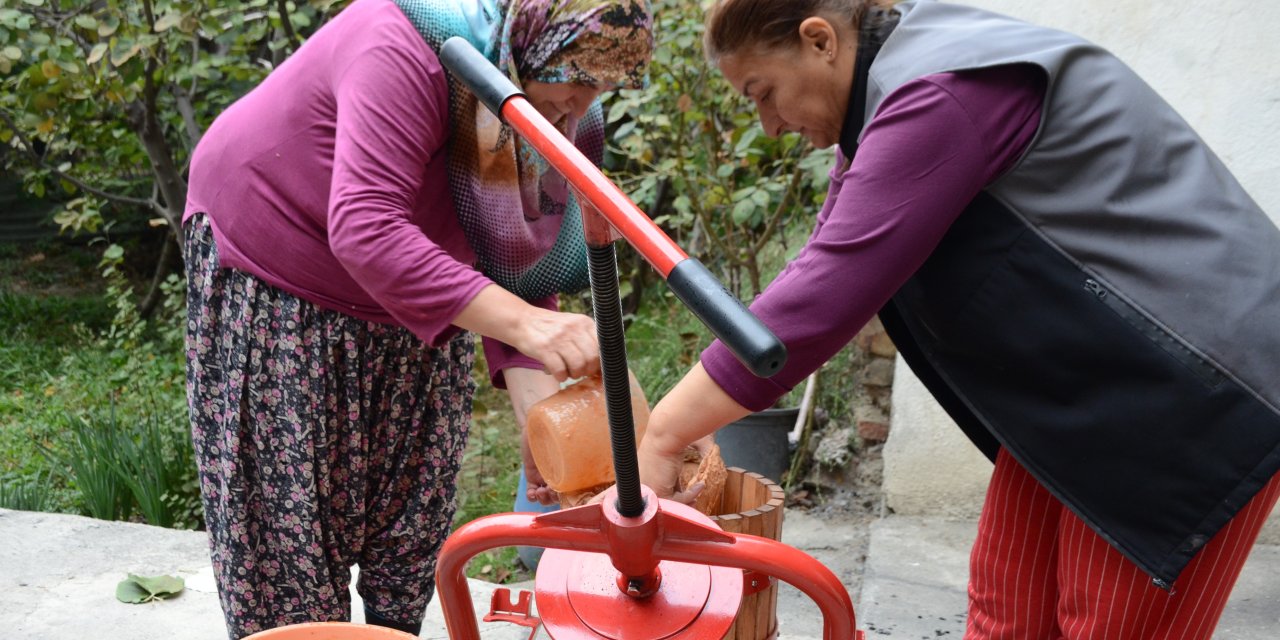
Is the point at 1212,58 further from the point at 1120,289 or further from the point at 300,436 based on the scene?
the point at 300,436

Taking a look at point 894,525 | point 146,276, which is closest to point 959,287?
point 894,525

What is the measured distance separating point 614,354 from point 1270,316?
3.03 ft

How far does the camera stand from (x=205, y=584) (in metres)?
3.08

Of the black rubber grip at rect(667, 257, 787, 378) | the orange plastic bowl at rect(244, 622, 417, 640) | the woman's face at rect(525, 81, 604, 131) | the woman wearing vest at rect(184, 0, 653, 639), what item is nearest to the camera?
the black rubber grip at rect(667, 257, 787, 378)

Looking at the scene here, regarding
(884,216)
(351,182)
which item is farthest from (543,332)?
(884,216)

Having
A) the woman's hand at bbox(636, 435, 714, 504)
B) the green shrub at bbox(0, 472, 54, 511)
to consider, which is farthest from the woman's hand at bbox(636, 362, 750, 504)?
the green shrub at bbox(0, 472, 54, 511)

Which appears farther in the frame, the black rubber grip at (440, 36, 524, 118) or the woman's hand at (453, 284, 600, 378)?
the woman's hand at (453, 284, 600, 378)

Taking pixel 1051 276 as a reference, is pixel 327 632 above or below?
below

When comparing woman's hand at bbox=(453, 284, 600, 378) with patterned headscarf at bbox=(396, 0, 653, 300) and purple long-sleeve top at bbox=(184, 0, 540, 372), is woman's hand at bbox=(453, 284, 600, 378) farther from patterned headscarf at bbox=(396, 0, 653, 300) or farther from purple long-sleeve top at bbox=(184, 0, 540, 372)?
patterned headscarf at bbox=(396, 0, 653, 300)

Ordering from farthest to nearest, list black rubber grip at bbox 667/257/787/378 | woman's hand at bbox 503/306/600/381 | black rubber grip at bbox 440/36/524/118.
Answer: woman's hand at bbox 503/306/600/381 → black rubber grip at bbox 440/36/524/118 → black rubber grip at bbox 667/257/787/378

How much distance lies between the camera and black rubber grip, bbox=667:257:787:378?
840 millimetres

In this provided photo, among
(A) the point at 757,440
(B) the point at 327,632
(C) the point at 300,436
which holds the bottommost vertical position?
(A) the point at 757,440

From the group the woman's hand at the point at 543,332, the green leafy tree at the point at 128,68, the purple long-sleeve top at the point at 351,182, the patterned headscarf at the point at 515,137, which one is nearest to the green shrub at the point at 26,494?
the green leafy tree at the point at 128,68

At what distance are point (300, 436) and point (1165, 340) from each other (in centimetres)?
144
